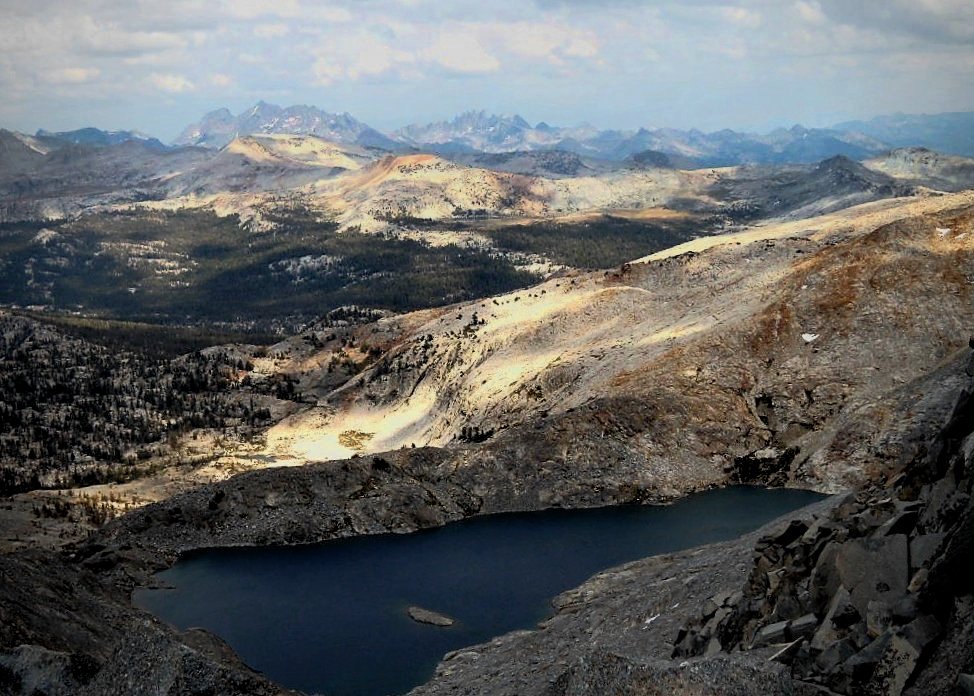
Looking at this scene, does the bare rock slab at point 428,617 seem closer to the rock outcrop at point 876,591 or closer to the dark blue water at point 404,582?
the dark blue water at point 404,582

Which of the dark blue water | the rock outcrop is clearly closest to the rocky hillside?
the dark blue water

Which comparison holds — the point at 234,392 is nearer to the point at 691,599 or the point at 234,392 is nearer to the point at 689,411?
the point at 689,411

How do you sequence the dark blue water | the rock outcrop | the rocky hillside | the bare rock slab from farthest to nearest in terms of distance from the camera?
the rocky hillside
the bare rock slab
the dark blue water
the rock outcrop

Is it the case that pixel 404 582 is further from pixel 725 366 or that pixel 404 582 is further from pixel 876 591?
pixel 876 591

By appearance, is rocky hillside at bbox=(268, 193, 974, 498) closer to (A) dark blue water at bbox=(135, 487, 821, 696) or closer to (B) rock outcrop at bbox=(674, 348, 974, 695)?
(A) dark blue water at bbox=(135, 487, 821, 696)

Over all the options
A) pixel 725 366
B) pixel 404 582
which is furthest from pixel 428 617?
pixel 725 366

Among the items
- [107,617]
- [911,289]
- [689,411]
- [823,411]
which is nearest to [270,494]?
[107,617]
